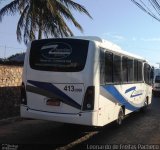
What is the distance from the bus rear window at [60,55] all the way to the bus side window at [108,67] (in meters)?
1.05

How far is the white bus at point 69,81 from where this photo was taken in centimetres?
1052

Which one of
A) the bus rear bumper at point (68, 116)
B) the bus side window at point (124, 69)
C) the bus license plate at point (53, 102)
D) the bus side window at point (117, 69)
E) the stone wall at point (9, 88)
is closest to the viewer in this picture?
the bus rear bumper at point (68, 116)

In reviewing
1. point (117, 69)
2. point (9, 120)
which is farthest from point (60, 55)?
point (9, 120)

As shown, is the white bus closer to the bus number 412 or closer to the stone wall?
the bus number 412

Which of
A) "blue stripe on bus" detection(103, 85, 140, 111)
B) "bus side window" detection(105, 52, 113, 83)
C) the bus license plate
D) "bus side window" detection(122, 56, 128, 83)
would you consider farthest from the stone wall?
"bus side window" detection(105, 52, 113, 83)

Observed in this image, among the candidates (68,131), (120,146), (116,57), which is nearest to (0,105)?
(68,131)

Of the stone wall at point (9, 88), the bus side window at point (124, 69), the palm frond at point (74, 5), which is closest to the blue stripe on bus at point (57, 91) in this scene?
the bus side window at point (124, 69)

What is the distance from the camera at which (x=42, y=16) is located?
21.2 meters

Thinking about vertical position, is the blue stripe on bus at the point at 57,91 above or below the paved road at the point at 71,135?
above

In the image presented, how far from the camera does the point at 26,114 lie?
1121 cm

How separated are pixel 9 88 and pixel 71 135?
6.95m

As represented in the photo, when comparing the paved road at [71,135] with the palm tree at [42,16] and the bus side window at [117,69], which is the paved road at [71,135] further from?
the palm tree at [42,16]

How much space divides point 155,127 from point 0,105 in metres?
6.53

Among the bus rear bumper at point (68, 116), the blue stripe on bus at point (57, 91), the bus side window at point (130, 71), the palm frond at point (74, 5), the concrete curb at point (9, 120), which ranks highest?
the palm frond at point (74, 5)
